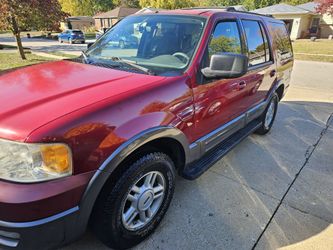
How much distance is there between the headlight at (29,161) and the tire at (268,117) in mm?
3577

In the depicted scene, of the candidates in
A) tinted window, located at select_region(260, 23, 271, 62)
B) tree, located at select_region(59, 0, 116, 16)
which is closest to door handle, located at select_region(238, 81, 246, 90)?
tinted window, located at select_region(260, 23, 271, 62)

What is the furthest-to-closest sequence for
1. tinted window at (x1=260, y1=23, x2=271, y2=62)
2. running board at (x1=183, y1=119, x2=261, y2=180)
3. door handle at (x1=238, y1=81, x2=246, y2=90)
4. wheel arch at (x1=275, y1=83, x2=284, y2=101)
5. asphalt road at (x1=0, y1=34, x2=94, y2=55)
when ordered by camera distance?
asphalt road at (x1=0, y1=34, x2=94, y2=55)
wheel arch at (x1=275, y1=83, x2=284, y2=101)
tinted window at (x1=260, y1=23, x2=271, y2=62)
door handle at (x1=238, y1=81, x2=246, y2=90)
running board at (x1=183, y1=119, x2=261, y2=180)

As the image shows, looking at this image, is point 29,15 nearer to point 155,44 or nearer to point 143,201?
point 155,44

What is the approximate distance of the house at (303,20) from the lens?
3332 centimetres

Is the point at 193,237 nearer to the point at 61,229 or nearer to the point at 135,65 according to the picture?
the point at 61,229

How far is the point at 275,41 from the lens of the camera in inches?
172

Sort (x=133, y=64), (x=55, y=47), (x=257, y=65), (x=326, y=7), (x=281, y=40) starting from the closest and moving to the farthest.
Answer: (x=133, y=64) → (x=257, y=65) → (x=281, y=40) → (x=55, y=47) → (x=326, y=7)

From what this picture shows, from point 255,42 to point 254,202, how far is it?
206 centimetres

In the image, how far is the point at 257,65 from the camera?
3695 millimetres

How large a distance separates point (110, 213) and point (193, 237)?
2.85ft

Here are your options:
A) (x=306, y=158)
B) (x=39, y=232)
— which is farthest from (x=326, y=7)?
(x=39, y=232)

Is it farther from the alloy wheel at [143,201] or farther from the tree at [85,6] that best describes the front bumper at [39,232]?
the tree at [85,6]

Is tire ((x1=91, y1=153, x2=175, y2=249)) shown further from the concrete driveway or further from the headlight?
the headlight

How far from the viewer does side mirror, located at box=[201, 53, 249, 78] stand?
8.09ft
